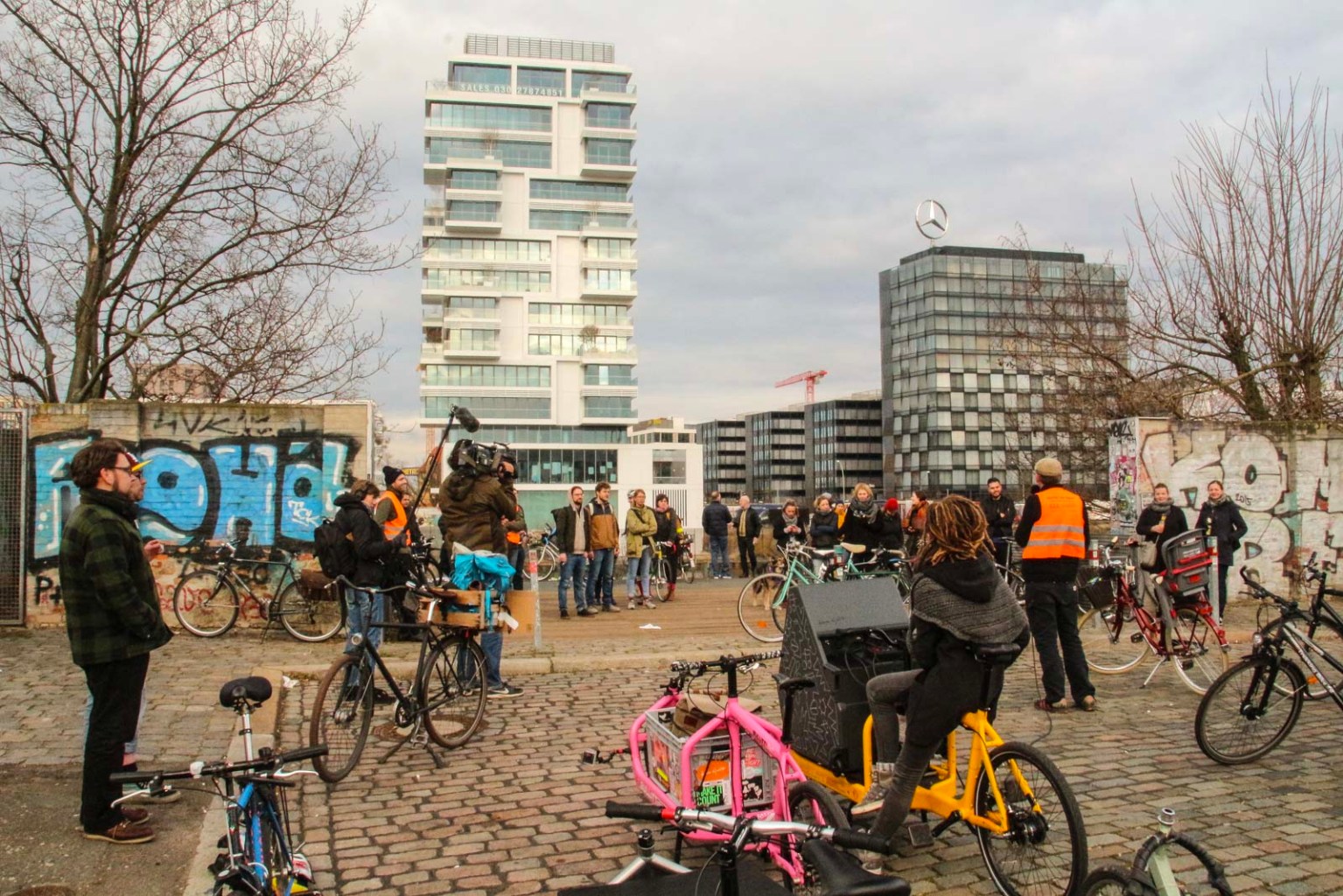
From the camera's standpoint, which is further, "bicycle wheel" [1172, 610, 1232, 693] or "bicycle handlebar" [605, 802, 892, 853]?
"bicycle wheel" [1172, 610, 1232, 693]

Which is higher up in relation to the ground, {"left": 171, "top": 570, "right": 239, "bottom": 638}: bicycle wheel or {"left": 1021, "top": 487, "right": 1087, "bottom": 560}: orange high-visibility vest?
{"left": 1021, "top": 487, "right": 1087, "bottom": 560}: orange high-visibility vest

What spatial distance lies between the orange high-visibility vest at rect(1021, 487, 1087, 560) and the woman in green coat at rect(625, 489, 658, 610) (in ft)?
29.3

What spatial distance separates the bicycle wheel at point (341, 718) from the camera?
6.10m

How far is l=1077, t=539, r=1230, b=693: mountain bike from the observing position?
9.02 metres

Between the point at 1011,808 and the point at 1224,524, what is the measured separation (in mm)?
9943

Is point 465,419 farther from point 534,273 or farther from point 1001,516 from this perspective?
point 534,273

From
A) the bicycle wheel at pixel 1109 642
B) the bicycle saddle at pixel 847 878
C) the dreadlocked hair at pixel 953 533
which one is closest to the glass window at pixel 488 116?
the bicycle wheel at pixel 1109 642

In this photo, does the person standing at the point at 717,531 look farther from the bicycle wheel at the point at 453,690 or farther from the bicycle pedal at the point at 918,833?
the bicycle pedal at the point at 918,833

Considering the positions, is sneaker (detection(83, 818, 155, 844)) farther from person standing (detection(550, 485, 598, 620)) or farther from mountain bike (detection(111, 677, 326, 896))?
person standing (detection(550, 485, 598, 620))

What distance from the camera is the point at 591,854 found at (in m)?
4.98

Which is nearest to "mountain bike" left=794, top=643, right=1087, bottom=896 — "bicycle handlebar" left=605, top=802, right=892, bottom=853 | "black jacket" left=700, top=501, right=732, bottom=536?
"bicycle handlebar" left=605, top=802, right=892, bottom=853

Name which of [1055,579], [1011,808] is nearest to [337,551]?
[1055,579]

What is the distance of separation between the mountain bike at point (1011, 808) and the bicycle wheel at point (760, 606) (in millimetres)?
7551

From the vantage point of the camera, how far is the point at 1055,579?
805 centimetres
